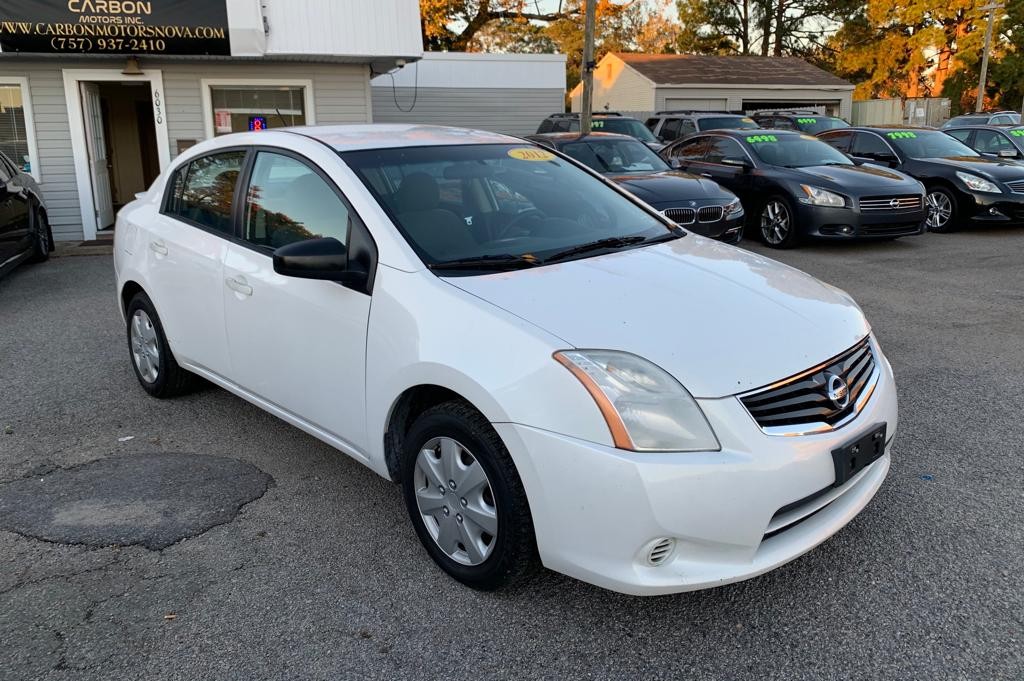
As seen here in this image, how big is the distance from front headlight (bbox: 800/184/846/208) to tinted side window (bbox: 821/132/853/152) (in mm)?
3530

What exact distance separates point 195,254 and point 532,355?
245 centimetres

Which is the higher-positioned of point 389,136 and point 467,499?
point 389,136

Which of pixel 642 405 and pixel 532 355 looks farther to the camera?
pixel 532 355

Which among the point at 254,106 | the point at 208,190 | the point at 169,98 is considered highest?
the point at 169,98

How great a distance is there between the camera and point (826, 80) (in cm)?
3575

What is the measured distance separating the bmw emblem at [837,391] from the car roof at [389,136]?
2146mm

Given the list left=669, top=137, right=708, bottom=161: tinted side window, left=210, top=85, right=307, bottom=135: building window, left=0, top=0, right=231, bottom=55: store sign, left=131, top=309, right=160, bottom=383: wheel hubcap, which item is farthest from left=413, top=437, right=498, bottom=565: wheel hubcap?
left=210, top=85, right=307, bottom=135: building window

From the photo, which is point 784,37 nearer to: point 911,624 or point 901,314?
point 901,314

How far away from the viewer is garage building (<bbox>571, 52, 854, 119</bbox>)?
1335 inches

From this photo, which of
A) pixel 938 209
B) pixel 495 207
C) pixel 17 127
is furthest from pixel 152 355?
pixel 938 209

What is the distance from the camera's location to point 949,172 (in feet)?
38.7

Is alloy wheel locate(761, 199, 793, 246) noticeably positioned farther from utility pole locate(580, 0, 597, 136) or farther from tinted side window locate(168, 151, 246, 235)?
tinted side window locate(168, 151, 246, 235)

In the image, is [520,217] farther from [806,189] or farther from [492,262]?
[806,189]

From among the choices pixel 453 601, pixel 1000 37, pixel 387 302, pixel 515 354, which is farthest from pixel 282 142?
pixel 1000 37
